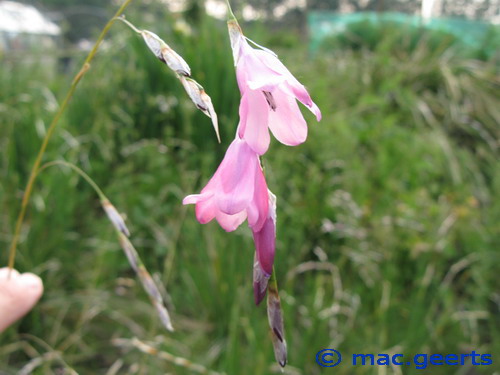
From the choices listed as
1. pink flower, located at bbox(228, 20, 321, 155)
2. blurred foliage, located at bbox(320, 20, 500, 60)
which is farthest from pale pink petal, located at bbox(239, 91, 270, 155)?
blurred foliage, located at bbox(320, 20, 500, 60)

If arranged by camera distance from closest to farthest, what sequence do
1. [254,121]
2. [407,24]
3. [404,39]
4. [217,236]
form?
1. [254,121]
2. [217,236]
3. [404,39]
4. [407,24]

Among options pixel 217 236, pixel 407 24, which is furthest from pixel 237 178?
pixel 407 24

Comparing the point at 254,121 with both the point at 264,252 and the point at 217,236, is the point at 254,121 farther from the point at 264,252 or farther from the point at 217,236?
the point at 217,236

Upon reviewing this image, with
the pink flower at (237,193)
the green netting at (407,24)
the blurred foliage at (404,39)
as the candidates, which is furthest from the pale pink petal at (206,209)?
the green netting at (407,24)

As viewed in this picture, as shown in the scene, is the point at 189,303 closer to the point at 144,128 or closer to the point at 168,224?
the point at 168,224

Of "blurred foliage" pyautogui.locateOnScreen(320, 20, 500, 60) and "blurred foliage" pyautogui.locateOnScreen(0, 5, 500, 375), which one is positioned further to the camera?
"blurred foliage" pyautogui.locateOnScreen(320, 20, 500, 60)

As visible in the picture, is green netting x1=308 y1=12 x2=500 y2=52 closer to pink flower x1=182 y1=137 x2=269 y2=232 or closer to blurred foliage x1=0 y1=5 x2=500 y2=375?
blurred foliage x1=0 y1=5 x2=500 y2=375
